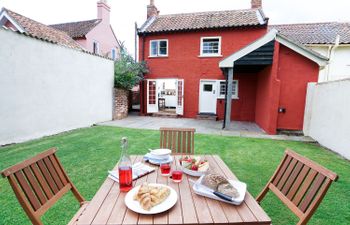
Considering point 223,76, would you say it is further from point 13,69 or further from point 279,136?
point 13,69

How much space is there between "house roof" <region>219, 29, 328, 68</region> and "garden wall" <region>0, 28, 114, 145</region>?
18.9 ft

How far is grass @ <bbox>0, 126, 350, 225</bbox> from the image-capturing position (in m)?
2.56

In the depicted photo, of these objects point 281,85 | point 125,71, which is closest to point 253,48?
point 281,85

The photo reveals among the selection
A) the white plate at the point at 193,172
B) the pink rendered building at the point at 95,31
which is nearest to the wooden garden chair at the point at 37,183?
the white plate at the point at 193,172

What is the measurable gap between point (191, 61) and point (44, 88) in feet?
25.1

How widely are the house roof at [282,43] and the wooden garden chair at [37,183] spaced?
7.23 m

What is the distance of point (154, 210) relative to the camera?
49.4 inches

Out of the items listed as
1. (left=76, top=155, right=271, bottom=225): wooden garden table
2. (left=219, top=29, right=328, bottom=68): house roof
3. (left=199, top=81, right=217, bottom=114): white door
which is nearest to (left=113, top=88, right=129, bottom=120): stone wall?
(left=199, top=81, right=217, bottom=114): white door

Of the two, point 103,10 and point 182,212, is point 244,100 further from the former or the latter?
point 103,10

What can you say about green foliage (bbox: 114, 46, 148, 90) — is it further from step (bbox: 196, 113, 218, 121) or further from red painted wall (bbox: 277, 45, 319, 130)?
red painted wall (bbox: 277, 45, 319, 130)

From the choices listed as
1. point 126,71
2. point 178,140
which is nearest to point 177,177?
point 178,140

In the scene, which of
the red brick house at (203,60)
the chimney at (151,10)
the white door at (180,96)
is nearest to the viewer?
the red brick house at (203,60)

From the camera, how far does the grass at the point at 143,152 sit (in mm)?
2562

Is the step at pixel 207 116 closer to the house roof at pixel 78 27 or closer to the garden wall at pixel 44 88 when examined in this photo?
the garden wall at pixel 44 88
